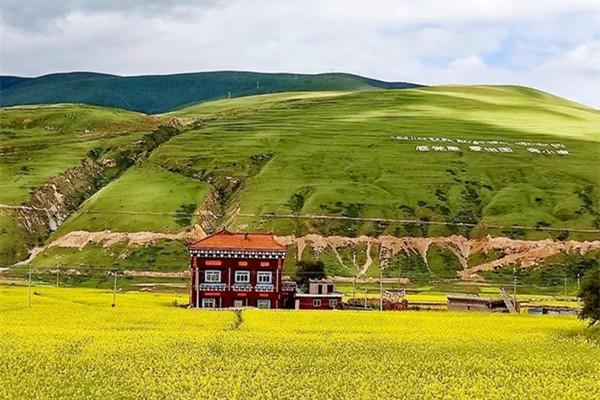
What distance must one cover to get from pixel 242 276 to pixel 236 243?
4.07m

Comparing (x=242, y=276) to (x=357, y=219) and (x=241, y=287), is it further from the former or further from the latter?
(x=357, y=219)

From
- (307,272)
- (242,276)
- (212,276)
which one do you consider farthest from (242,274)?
(307,272)

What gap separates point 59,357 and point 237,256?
190ft

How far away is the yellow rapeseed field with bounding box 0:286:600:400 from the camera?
3853 cm

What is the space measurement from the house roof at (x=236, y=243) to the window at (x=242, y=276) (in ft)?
9.26

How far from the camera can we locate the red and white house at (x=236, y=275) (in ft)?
340

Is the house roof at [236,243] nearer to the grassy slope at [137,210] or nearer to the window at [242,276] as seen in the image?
the window at [242,276]

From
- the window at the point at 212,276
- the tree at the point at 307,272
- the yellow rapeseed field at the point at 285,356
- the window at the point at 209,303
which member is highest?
the yellow rapeseed field at the point at 285,356

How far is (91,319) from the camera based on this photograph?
229 ft

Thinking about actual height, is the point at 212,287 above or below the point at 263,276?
below

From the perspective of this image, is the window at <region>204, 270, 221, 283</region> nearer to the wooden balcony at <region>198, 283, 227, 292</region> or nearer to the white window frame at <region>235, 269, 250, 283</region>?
the wooden balcony at <region>198, 283, 227, 292</region>

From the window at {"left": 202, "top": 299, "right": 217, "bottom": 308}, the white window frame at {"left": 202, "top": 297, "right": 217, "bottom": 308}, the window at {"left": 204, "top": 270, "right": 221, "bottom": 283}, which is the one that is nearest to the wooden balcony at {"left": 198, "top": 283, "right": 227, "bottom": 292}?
the window at {"left": 204, "top": 270, "right": 221, "bottom": 283}

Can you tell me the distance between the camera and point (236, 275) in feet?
343

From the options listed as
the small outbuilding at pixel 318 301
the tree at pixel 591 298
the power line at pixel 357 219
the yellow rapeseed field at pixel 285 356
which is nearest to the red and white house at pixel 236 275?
the small outbuilding at pixel 318 301
